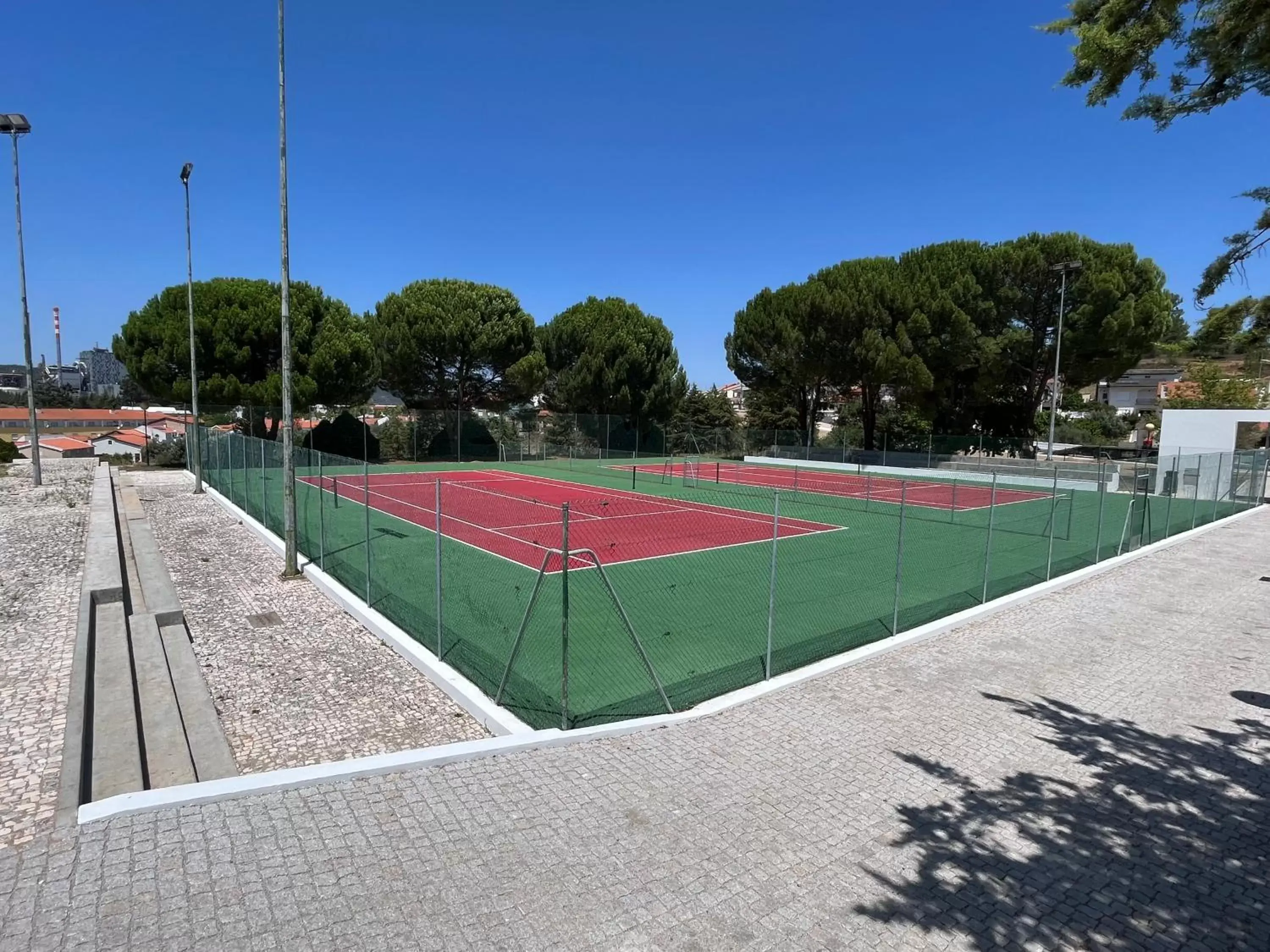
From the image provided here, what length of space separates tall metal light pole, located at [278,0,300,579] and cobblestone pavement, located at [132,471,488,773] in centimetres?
64

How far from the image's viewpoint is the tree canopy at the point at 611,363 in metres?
47.8

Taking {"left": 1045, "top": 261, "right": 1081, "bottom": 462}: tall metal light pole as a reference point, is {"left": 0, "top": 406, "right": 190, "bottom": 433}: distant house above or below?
below

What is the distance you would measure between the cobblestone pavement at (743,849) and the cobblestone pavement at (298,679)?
58.8 inches

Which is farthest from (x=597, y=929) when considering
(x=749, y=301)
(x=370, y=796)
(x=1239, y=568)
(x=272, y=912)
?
(x=749, y=301)

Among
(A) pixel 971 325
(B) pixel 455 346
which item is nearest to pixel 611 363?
(B) pixel 455 346

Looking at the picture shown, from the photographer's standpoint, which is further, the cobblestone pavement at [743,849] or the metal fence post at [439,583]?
the metal fence post at [439,583]

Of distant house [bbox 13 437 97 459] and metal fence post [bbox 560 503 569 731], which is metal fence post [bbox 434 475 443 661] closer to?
metal fence post [bbox 560 503 569 731]

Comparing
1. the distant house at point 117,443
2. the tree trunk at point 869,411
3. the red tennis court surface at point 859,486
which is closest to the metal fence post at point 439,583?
the red tennis court surface at point 859,486

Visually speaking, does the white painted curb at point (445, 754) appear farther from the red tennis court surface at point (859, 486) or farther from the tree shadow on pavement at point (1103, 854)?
the red tennis court surface at point (859, 486)

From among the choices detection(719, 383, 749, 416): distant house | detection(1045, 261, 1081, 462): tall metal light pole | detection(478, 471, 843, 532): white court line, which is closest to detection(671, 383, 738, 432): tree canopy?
detection(719, 383, 749, 416): distant house

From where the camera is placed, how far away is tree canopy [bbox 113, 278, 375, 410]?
34.3m

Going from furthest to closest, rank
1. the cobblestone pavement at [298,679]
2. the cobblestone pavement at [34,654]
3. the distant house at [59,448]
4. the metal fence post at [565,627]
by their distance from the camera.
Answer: the distant house at [59,448] < the cobblestone pavement at [298,679] < the metal fence post at [565,627] < the cobblestone pavement at [34,654]

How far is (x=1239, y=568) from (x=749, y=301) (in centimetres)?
3780

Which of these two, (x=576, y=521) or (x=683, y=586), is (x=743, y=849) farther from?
(x=576, y=521)
